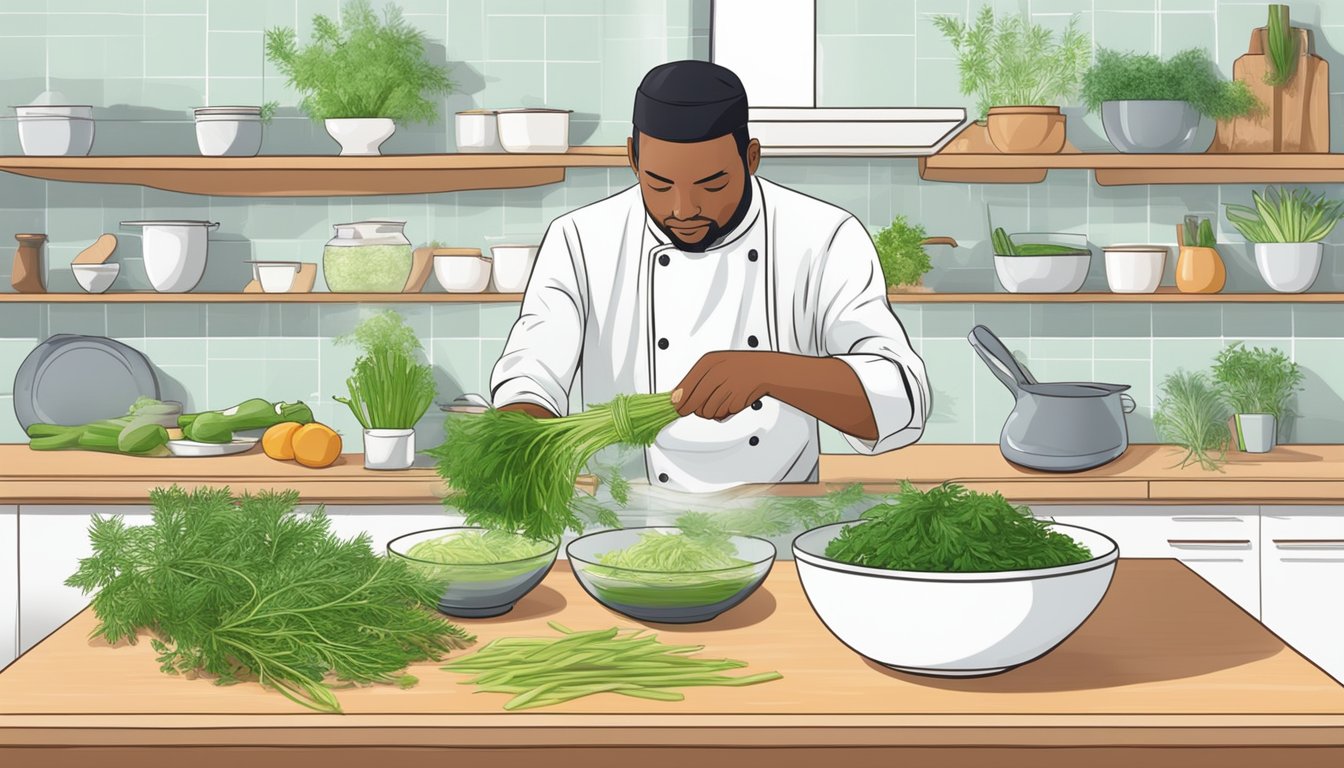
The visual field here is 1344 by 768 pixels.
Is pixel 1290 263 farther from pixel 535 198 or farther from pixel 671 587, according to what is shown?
pixel 671 587

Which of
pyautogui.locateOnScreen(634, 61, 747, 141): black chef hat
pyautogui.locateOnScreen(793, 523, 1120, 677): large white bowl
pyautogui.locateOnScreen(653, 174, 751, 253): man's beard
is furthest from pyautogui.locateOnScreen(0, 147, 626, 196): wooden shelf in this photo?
pyautogui.locateOnScreen(793, 523, 1120, 677): large white bowl

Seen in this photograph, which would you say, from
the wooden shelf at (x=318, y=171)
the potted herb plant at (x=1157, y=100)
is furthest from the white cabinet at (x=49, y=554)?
the potted herb plant at (x=1157, y=100)

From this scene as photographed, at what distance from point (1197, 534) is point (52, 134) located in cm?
319

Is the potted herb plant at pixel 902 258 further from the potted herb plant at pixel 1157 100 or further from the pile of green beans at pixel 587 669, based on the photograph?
the pile of green beans at pixel 587 669

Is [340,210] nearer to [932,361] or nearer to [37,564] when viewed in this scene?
[37,564]

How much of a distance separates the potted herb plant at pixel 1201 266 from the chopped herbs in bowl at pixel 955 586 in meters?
2.47

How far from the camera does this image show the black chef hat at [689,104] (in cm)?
199

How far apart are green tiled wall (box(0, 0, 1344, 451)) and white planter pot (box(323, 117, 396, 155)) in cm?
27

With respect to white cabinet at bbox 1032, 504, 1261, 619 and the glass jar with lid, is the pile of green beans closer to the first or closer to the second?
white cabinet at bbox 1032, 504, 1261, 619

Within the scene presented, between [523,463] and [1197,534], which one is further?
[1197,534]

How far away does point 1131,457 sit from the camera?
133 inches

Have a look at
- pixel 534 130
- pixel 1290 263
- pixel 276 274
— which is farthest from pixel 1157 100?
pixel 276 274

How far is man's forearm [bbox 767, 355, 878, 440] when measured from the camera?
185 cm

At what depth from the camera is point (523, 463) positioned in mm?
1515
